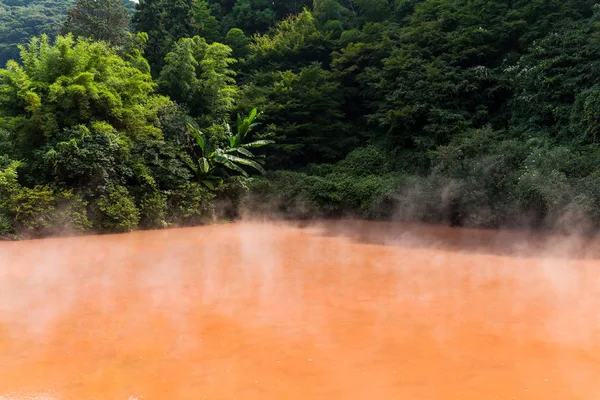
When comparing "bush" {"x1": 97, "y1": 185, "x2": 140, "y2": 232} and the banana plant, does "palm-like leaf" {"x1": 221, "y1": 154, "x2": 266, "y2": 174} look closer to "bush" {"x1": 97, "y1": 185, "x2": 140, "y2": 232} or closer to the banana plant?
the banana plant

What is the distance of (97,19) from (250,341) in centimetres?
1740

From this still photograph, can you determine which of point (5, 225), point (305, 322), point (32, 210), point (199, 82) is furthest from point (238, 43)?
point (305, 322)

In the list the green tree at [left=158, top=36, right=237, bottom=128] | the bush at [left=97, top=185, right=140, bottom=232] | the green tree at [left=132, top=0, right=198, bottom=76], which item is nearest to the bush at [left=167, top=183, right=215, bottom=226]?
the bush at [left=97, top=185, right=140, bottom=232]

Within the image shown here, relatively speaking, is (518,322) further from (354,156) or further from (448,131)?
(354,156)

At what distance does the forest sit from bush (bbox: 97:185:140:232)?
4 cm

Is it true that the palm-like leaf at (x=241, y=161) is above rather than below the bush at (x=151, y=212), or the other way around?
above

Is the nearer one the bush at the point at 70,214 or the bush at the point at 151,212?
the bush at the point at 70,214

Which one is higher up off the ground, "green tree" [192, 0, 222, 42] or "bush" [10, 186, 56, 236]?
"green tree" [192, 0, 222, 42]

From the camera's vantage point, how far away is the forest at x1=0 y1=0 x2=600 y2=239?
10148mm

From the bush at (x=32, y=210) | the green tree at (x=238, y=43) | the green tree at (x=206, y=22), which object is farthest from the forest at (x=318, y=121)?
the green tree at (x=206, y=22)

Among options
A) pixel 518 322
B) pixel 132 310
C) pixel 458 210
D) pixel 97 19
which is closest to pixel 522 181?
pixel 458 210

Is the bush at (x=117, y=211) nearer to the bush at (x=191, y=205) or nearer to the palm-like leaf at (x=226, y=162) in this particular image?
the bush at (x=191, y=205)

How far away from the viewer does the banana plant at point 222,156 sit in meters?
12.8

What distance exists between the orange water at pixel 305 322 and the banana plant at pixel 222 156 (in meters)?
4.31
